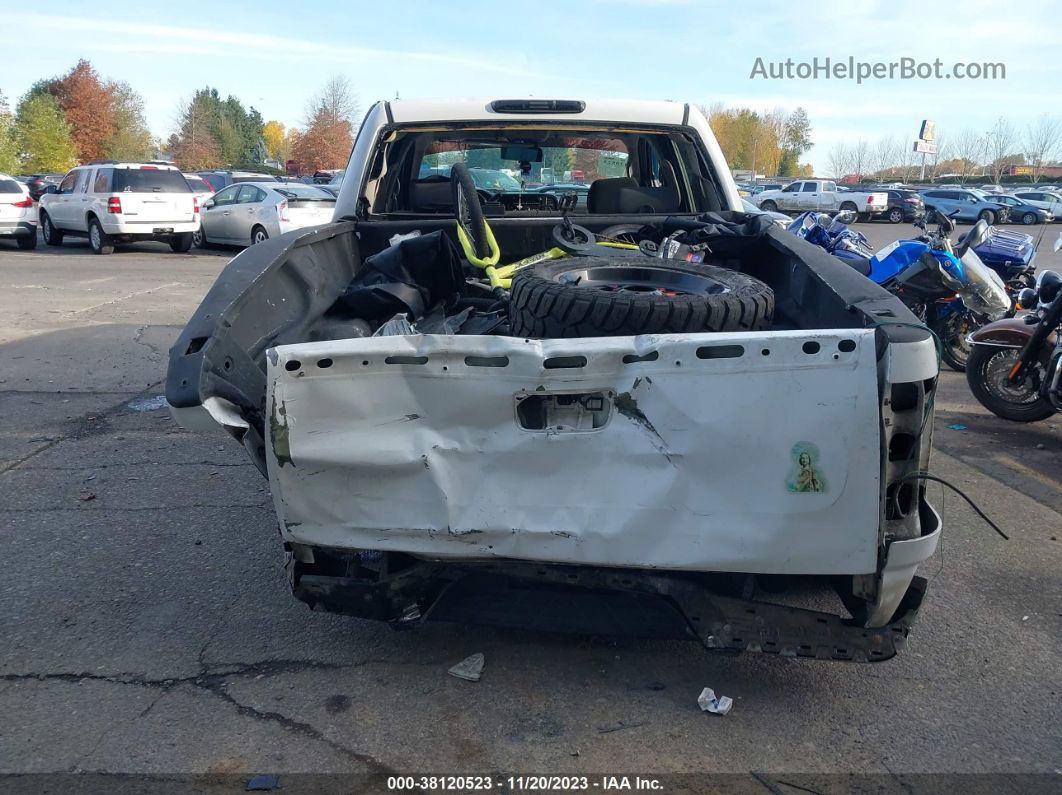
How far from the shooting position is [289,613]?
11.5 ft

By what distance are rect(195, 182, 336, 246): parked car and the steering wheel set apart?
11.8 meters

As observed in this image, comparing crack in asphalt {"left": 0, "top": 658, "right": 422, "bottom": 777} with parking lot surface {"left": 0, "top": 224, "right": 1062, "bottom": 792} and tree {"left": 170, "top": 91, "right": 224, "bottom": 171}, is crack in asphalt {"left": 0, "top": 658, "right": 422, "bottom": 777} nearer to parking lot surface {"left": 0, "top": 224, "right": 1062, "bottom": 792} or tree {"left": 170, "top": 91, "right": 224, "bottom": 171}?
parking lot surface {"left": 0, "top": 224, "right": 1062, "bottom": 792}

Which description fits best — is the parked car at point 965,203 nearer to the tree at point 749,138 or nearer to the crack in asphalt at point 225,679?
the crack in asphalt at point 225,679

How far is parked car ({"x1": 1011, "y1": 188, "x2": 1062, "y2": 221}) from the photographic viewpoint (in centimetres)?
3866

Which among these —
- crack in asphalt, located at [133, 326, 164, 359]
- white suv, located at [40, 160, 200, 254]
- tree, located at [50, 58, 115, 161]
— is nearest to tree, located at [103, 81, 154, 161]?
tree, located at [50, 58, 115, 161]

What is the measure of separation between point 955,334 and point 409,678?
6806mm

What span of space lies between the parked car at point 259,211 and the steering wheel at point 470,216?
1182 centimetres

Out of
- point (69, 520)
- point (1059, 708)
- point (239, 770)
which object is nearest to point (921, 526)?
point (1059, 708)

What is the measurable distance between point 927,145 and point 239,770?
170 feet

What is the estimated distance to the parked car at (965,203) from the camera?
38.7 m

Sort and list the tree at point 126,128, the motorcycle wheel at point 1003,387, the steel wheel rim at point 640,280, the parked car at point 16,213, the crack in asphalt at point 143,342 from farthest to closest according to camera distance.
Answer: the tree at point 126,128 → the parked car at point 16,213 → the crack in asphalt at point 143,342 → the motorcycle wheel at point 1003,387 → the steel wheel rim at point 640,280

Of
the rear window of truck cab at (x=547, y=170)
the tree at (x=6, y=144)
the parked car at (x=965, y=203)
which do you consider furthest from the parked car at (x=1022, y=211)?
the tree at (x=6, y=144)

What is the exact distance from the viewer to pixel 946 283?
25.9 ft

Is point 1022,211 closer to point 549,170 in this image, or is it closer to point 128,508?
point 549,170
